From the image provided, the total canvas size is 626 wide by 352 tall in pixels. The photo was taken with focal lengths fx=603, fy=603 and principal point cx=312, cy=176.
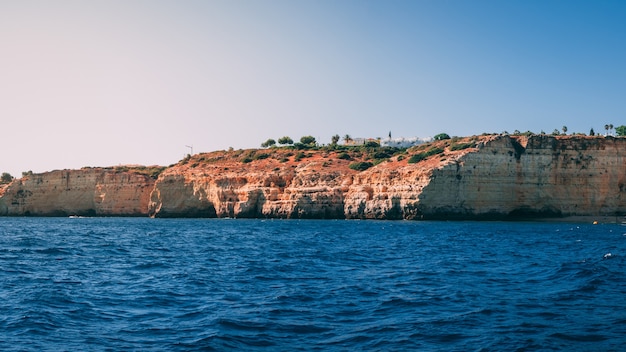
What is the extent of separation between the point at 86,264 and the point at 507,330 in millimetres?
19339

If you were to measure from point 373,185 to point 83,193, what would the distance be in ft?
173

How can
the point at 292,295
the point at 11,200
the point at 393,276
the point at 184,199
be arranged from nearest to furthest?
the point at 292,295 → the point at 393,276 → the point at 184,199 → the point at 11,200

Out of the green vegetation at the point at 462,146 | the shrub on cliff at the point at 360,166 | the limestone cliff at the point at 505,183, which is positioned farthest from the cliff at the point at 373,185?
the shrub on cliff at the point at 360,166

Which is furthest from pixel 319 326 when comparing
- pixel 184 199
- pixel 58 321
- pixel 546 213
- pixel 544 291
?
pixel 184 199

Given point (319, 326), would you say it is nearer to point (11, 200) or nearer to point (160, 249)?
point (160, 249)

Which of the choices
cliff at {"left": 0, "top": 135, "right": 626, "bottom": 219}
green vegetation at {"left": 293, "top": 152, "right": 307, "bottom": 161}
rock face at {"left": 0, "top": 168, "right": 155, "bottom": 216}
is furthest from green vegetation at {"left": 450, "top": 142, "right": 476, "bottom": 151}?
rock face at {"left": 0, "top": 168, "right": 155, "bottom": 216}

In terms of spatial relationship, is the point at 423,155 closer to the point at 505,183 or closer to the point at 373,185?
the point at 373,185

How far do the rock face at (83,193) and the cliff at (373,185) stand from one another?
171mm

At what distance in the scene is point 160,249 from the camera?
1380 inches

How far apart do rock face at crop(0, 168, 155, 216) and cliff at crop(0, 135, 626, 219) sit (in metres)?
0.17

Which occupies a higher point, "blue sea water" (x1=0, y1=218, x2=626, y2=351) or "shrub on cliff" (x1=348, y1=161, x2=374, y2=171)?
"shrub on cliff" (x1=348, y1=161, x2=374, y2=171)

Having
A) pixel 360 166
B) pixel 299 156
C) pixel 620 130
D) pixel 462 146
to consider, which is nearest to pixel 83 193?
pixel 299 156

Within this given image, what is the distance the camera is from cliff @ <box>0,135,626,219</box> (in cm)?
7319

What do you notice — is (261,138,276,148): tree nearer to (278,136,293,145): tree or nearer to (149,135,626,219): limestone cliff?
(278,136,293,145): tree
